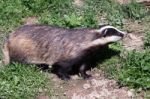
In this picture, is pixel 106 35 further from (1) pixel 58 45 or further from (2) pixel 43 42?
(2) pixel 43 42

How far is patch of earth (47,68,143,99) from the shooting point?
690 cm

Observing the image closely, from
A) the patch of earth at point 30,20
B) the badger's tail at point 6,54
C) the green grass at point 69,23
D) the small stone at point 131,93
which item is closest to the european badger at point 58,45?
the badger's tail at point 6,54

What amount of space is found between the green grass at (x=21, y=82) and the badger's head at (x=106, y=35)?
0.91 m

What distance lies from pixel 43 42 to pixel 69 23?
1.09 metres

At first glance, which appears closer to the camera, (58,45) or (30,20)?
(58,45)

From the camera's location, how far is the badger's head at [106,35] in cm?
712

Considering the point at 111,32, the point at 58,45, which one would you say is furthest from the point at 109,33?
the point at 58,45

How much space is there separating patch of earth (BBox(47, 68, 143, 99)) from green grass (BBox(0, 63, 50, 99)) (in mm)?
227

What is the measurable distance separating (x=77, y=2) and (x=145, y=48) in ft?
6.18

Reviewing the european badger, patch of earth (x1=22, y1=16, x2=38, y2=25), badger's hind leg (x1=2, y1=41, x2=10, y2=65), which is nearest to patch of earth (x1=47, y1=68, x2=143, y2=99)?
the european badger

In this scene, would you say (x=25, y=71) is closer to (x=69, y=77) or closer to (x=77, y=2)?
(x=69, y=77)

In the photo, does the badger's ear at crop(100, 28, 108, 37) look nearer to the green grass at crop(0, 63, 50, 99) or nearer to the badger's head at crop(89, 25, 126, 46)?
the badger's head at crop(89, 25, 126, 46)

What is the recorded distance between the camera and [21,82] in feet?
23.1

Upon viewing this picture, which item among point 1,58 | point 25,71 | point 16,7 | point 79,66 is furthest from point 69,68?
point 16,7
